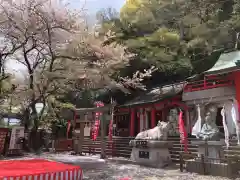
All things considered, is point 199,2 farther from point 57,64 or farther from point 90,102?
point 90,102

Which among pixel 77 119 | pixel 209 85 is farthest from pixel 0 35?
pixel 209 85

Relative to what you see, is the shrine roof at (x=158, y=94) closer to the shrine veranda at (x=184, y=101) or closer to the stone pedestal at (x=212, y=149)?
the shrine veranda at (x=184, y=101)

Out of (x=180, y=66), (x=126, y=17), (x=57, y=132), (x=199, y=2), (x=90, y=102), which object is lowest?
(x=57, y=132)

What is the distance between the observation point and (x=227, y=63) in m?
15.2

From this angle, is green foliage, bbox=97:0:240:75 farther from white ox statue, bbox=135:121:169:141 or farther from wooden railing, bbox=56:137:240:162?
wooden railing, bbox=56:137:240:162

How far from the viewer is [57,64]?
497 inches

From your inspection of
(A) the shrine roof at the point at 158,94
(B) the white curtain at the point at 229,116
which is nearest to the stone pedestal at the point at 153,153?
(B) the white curtain at the point at 229,116

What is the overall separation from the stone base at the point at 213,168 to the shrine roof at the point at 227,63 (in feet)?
20.3

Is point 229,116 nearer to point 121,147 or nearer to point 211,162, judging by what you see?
point 211,162

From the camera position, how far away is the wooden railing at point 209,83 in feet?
52.3

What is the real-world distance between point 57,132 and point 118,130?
7.14 metres

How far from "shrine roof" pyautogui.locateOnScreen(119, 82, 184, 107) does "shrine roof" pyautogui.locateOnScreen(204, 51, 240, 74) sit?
3.92 meters

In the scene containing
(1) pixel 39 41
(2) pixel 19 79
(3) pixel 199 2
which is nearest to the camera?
(1) pixel 39 41

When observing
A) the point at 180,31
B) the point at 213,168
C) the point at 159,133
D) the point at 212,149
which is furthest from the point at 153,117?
the point at 213,168
